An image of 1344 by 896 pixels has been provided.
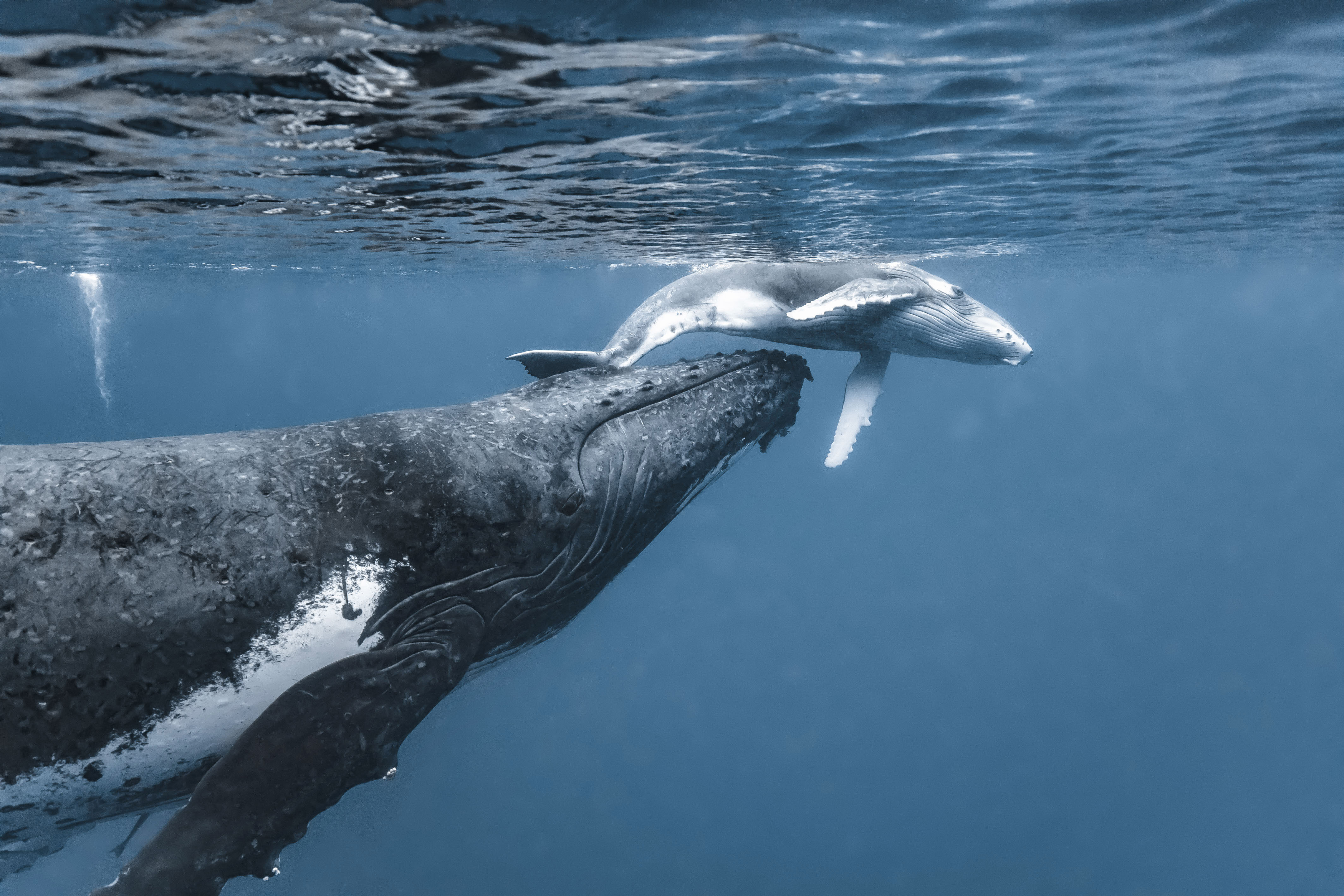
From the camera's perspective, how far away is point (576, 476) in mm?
5254

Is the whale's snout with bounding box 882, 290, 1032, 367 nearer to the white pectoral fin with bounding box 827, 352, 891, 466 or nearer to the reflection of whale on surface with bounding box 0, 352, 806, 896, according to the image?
the white pectoral fin with bounding box 827, 352, 891, 466

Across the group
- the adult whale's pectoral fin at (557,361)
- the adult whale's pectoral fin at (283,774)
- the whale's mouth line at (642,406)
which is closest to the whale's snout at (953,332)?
the whale's mouth line at (642,406)

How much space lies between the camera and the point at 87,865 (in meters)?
19.9

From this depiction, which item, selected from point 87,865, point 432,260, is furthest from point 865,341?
point 87,865

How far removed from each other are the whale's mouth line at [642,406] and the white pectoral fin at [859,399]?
146 cm

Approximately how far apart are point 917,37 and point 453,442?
17.8ft

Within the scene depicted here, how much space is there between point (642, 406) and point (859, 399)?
3.37 m

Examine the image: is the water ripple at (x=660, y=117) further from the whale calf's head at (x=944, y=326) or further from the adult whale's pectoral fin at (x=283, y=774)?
the adult whale's pectoral fin at (x=283, y=774)

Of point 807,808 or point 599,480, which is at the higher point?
point 599,480

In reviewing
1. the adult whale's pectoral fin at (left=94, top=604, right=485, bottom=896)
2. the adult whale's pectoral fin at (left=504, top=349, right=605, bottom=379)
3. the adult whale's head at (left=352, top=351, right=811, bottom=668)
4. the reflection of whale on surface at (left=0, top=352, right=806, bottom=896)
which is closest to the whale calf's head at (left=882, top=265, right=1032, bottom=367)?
the adult whale's head at (left=352, top=351, right=811, bottom=668)

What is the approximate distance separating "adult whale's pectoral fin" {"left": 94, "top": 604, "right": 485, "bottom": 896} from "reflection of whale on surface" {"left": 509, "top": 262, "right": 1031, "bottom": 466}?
3.40 meters

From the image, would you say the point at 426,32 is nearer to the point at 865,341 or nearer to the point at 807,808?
the point at 865,341

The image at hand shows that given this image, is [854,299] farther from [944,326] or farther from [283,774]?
[283,774]

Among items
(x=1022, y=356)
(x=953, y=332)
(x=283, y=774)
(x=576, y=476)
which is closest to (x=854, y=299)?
(x=953, y=332)
